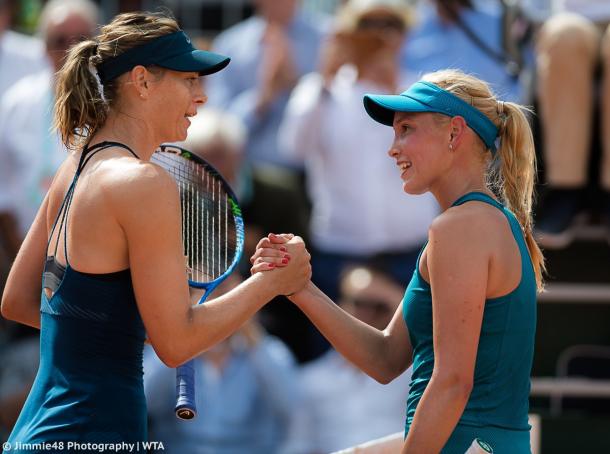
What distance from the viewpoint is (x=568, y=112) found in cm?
570

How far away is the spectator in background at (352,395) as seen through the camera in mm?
5938

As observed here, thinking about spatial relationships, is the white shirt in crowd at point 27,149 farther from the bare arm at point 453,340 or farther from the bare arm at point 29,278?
the bare arm at point 453,340

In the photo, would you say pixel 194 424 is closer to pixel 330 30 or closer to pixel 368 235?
pixel 368 235

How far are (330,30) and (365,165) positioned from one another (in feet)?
3.70

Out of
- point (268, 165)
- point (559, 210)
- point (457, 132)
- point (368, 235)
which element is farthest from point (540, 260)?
point (268, 165)

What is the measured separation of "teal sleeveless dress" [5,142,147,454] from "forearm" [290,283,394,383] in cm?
61

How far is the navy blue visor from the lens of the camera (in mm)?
3174

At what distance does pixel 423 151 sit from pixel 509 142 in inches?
9.9

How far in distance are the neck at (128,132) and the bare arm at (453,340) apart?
865 mm

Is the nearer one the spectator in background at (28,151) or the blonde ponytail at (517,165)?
the blonde ponytail at (517,165)

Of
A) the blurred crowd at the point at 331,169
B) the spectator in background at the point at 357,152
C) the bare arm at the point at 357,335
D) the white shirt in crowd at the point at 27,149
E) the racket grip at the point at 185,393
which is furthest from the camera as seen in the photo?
the white shirt in crowd at the point at 27,149

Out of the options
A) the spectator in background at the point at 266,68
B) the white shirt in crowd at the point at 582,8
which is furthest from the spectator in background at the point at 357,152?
the white shirt in crowd at the point at 582,8

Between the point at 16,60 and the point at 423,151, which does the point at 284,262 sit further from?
the point at 16,60

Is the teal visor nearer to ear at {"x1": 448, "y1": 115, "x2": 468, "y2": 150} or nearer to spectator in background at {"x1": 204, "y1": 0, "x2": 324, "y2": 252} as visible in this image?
ear at {"x1": 448, "y1": 115, "x2": 468, "y2": 150}
